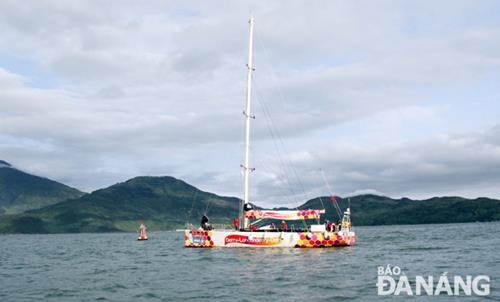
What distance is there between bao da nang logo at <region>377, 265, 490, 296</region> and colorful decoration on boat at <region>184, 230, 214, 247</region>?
92.9 ft

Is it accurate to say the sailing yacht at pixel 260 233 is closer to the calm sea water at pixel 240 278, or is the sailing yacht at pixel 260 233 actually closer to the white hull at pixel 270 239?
the white hull at pixel 270 239

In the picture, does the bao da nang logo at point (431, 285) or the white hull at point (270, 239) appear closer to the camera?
the bao da nang logo at point (431, 285)

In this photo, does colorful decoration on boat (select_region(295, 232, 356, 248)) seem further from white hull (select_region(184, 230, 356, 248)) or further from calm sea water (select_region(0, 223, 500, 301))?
calm sea water (select_region(0, 223, 500, 301))

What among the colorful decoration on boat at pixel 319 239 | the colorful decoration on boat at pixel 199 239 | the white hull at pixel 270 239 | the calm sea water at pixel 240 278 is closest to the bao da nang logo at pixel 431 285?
the calm sea water at pixel 240 278

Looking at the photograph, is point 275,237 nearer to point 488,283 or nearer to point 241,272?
point 241,272

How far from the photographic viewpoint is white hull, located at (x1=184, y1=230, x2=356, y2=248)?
59.6 m

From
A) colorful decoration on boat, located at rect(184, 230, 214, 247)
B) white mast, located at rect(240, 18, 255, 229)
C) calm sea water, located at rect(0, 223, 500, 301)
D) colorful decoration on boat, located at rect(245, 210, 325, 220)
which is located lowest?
calm sea water, located at rect(0, 223, 500, 301)

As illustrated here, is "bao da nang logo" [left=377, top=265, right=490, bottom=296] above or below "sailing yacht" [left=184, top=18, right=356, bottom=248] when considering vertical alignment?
below

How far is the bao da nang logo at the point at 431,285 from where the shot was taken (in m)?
28.6

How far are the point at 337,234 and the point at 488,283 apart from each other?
3112 centimetres

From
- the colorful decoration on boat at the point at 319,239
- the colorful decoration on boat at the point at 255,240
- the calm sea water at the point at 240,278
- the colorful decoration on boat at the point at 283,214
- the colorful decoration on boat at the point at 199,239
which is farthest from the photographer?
the colorful decoration on boat at the point at 199,239

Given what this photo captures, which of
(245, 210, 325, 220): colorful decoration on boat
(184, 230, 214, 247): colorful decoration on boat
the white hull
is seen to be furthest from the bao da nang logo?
(184, 230, 214, 247): colorful decoration on boat

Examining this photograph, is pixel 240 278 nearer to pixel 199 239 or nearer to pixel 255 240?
pixel 255 240

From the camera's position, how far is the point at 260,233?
59.4 m
